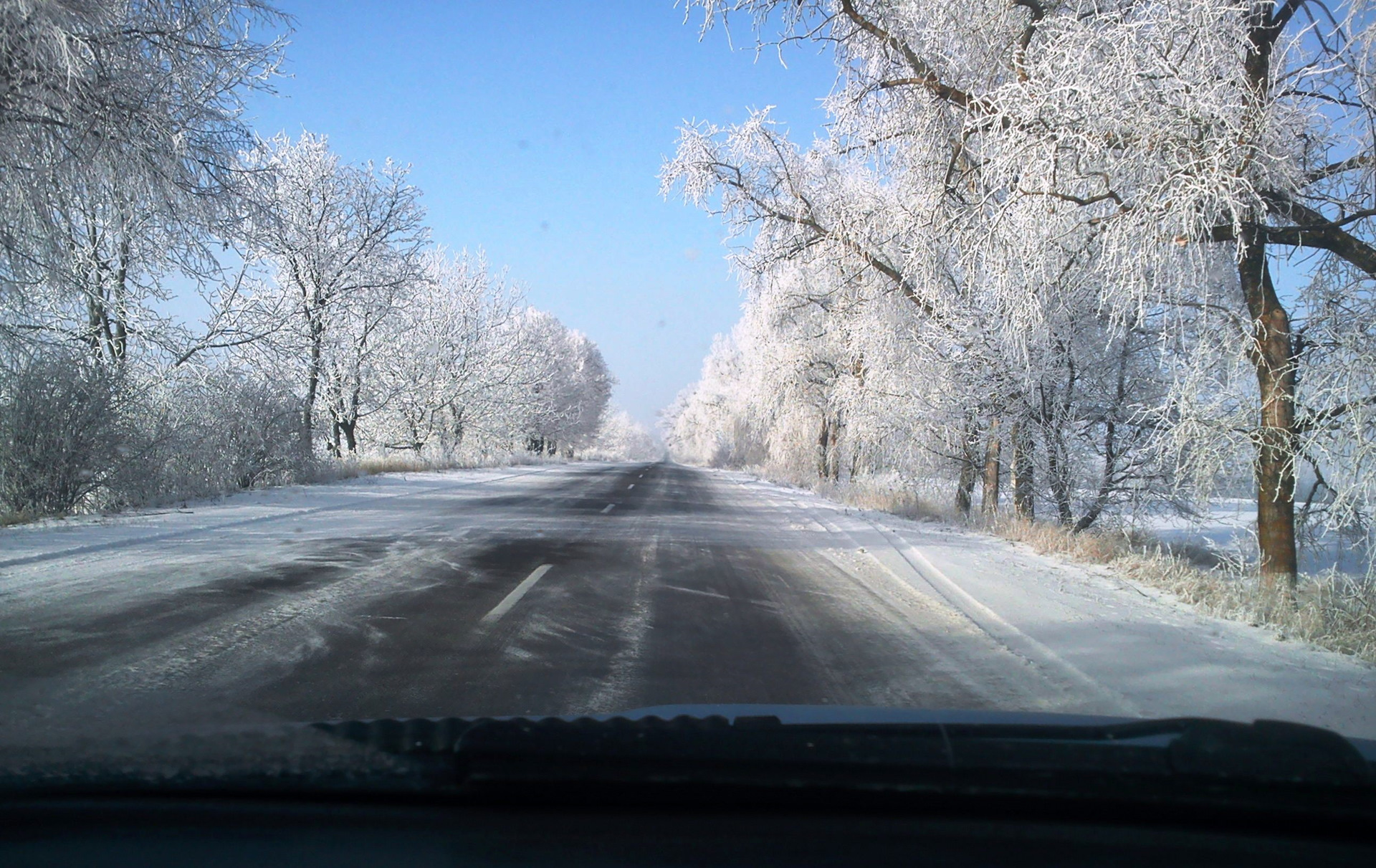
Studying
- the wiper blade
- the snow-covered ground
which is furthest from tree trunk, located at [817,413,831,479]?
the wiper blade

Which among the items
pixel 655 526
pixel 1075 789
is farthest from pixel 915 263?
pixel 1075 789

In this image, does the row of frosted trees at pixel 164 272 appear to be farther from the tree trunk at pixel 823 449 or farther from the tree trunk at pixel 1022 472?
the tree trunk at pixel 823 449

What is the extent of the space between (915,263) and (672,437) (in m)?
109

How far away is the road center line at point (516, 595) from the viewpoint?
22.6ft

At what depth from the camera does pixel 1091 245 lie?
370 inches

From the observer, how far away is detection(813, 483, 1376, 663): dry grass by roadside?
6.68m

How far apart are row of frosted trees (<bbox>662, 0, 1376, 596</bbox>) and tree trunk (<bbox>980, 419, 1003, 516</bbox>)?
11 cm

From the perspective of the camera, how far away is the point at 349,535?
38.0 feet

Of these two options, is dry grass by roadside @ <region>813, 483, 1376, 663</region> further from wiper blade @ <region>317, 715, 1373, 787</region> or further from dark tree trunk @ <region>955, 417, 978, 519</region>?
wiper blade @ <region>317, 715, 1373, 787</region>

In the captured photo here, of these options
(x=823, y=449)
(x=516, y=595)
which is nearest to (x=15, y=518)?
(x=516, y=595)

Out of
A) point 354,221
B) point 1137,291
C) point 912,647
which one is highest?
point 354,221

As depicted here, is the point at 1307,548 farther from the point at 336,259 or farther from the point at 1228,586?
the point at 336,259

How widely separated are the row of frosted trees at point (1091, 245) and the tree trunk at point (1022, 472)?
0.06m

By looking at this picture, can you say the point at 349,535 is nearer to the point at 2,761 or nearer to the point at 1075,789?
the point at 2,761
